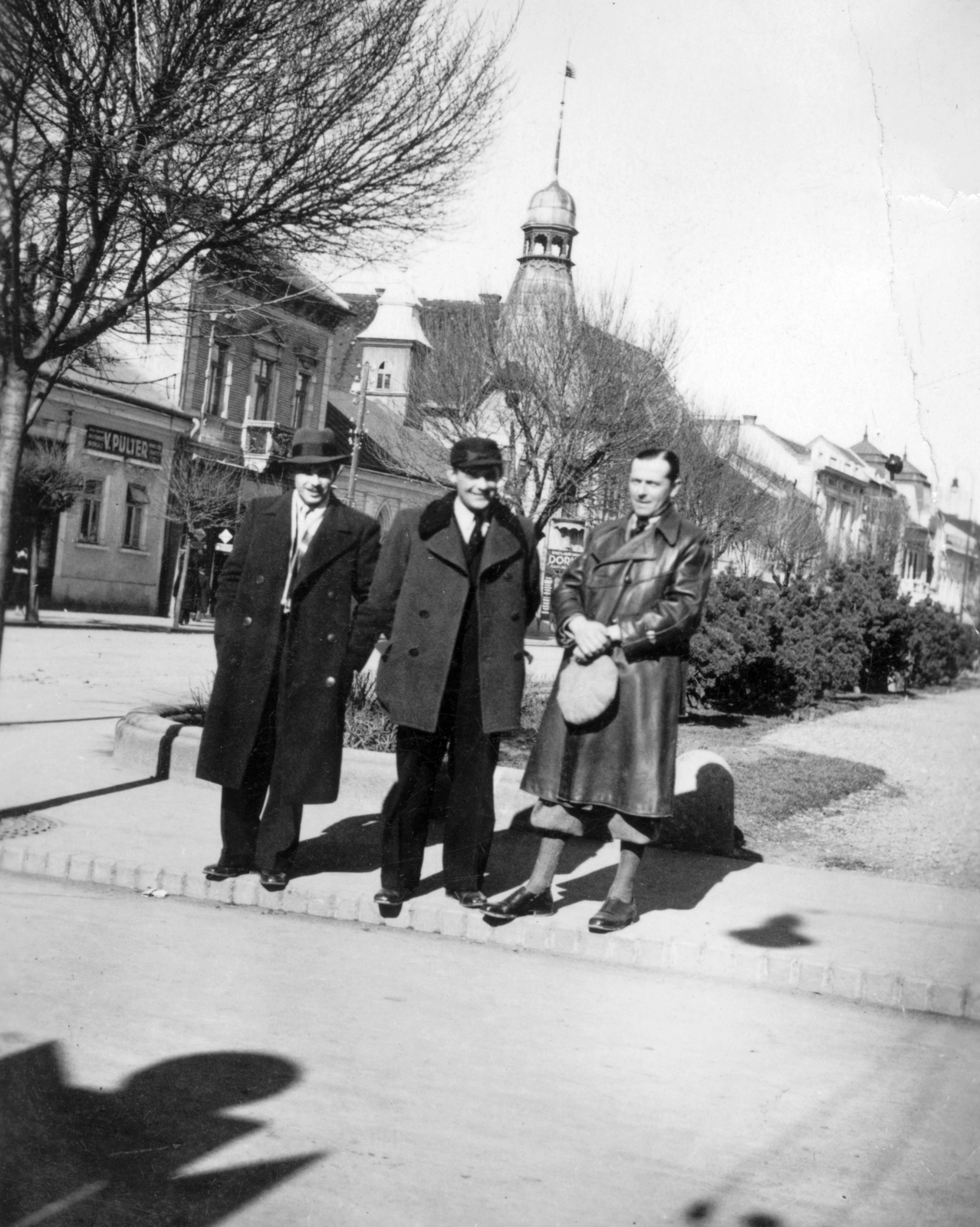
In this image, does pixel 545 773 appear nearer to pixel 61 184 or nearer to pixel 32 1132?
pixel 32 1132

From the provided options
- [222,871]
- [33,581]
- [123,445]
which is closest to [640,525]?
[222,871]

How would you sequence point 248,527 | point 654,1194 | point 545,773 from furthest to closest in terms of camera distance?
point 248,527 < point 545,773 < point 654,1194

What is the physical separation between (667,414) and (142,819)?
518 inches

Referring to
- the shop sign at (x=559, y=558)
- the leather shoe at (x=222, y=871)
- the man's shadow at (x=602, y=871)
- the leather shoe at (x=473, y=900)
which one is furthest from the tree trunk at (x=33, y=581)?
the leather shoe at (x=473, y=900)

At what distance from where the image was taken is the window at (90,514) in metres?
32.8

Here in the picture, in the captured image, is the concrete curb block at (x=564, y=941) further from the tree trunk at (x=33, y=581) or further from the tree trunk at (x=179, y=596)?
the tree trunk at (x=179, y=596)

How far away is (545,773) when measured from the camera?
5.62 m

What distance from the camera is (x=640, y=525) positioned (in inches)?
224

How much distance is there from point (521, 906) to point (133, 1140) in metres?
2.49

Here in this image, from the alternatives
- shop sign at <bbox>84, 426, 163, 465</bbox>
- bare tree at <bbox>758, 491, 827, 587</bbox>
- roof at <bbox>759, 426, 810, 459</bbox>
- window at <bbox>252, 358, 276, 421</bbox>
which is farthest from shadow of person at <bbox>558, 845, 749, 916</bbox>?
roof at <bbox>759, 426, 810, 459</bbox>

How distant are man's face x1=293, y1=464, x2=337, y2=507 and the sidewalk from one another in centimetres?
171

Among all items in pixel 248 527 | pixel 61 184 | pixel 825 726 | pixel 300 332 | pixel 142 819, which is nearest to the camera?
pixel 248 527

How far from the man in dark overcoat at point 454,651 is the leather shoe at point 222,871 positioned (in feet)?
2.37

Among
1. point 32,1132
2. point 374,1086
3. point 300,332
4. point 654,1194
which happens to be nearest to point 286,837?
point 374,1086
